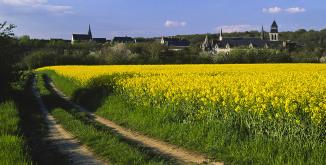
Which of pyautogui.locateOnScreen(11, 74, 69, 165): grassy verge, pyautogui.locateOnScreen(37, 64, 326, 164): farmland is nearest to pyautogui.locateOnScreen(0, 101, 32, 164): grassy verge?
pyautogui.locateOnScreen(11, 74, 69, 165): grassy verge

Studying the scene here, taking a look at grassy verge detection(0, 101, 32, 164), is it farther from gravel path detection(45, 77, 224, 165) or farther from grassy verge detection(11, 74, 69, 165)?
gravel path detection(45, 77, 224, 165)

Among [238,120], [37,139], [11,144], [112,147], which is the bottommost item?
[37,139]

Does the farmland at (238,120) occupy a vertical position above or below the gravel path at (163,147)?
above

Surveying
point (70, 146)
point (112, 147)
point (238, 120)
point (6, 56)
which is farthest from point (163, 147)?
point (6, 56)

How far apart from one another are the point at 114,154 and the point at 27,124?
713cm

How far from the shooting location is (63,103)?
2647 centimetres

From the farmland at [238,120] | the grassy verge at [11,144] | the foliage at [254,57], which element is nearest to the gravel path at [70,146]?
the grassy verge at [11,144]

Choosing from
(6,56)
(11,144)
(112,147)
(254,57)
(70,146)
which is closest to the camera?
(11,144)

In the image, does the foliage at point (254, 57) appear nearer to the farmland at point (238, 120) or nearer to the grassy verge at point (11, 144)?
the farmland at point (238, 120)

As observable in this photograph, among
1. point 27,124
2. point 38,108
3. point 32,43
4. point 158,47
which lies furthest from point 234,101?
point 32,43

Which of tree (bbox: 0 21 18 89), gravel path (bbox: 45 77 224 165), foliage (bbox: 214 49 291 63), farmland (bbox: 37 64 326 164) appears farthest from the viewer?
foliage (bbox: 214 49 291 63)

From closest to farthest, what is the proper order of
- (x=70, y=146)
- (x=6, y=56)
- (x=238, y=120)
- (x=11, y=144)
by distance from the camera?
(x=11, y=144)
(x=238, y=120)
(x=70, y=146)
(x=6, y=56)

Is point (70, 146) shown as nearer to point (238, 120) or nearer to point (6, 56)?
point (238, 120)

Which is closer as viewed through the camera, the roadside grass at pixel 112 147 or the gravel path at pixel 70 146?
the roadside grass at pixel 112 147
